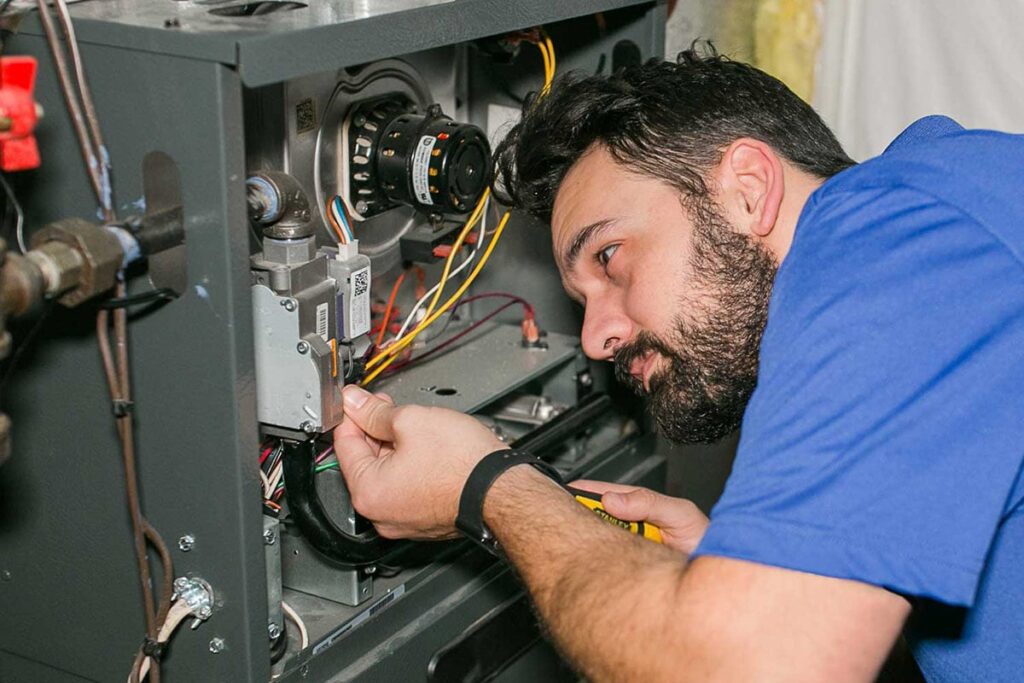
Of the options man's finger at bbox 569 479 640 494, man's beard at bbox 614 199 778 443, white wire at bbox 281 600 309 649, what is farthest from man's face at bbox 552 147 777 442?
white wire at bbox 281 600 309 649

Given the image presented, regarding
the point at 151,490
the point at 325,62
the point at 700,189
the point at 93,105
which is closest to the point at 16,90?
the point at 93,105

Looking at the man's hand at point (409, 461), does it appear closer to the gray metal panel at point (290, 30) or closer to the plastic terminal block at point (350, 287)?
the plastic terminal block at point (350, 287)

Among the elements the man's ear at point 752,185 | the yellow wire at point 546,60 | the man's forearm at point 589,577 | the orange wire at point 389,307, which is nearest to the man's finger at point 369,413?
the man's forearm at point 589,577

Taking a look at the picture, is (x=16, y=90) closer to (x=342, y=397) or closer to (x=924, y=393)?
(x=342, y=397)

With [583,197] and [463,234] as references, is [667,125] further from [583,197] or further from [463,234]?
[463,234]

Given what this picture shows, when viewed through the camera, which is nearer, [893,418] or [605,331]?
[893,418]

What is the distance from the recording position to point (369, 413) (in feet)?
3.78

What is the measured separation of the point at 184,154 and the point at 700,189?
48 cm

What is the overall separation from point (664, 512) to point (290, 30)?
64 cm

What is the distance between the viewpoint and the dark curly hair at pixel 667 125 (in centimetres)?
119

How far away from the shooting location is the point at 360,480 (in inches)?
44.9

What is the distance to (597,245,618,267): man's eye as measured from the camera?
1.17 metres

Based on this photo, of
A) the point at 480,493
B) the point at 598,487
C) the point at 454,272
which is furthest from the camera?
the point at 454,272

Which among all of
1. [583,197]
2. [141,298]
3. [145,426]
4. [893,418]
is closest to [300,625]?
[145,426]
